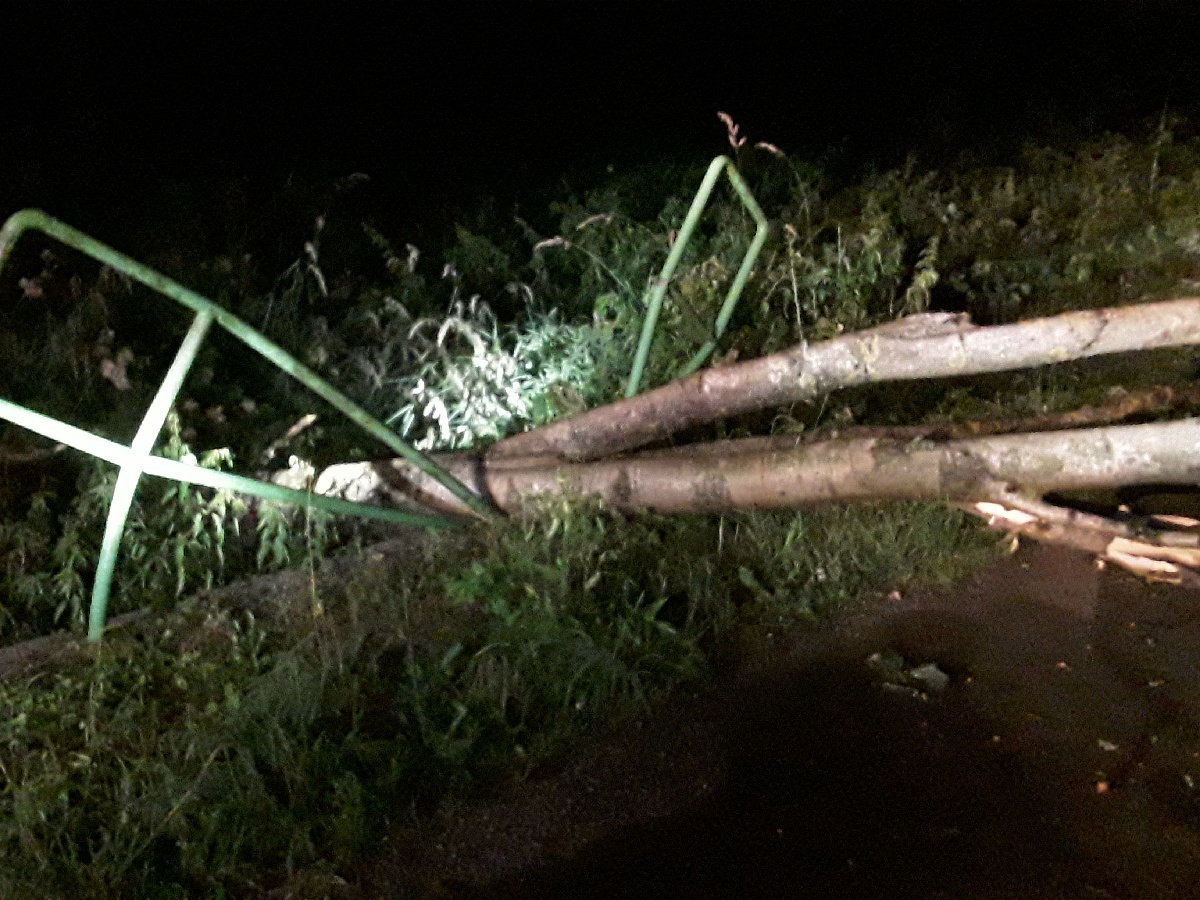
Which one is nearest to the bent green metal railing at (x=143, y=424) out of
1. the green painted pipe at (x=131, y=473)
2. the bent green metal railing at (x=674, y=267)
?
the green painted pipe at (x=131, y=473)

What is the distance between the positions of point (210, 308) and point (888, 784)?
99.5 inches

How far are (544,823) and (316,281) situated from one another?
409cm

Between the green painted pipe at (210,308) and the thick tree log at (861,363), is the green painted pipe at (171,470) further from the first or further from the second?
the thick tree log at (861,363)

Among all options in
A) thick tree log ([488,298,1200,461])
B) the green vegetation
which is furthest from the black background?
thick tree log ([488,298,1200,461])

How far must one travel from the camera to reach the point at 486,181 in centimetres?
841

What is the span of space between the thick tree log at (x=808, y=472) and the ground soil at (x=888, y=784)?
476 millimetres

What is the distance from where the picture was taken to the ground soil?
2.57m

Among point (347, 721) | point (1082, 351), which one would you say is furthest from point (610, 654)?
point (1082, 351)

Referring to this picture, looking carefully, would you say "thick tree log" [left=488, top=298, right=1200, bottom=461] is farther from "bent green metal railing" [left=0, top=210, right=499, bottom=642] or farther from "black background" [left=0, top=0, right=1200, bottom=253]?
"black background" [left=0, top=0, right=1200, bottom=253]

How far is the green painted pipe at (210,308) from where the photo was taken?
328 cm

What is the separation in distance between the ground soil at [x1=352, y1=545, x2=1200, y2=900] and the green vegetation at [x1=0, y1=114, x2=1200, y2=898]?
18 centimetres

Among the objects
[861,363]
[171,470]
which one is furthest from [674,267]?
[171,470]

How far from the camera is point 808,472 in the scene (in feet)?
13.1

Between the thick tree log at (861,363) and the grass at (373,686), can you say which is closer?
the grass at (373,686)
